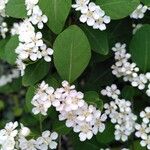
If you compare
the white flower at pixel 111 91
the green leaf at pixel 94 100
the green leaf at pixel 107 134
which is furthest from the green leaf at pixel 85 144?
the green leaf at pixel 94 100

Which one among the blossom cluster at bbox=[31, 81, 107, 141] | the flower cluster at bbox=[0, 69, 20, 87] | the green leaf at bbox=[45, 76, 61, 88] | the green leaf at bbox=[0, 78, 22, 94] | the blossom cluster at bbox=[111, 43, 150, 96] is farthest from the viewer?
the flower cluster at bbox=[0, 69, 20, 87]

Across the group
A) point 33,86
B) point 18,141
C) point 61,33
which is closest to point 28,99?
point 33,86

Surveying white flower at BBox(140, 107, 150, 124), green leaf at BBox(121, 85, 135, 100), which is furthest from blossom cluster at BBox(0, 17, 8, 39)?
white flower at BBox(140, 107, 150, 124)

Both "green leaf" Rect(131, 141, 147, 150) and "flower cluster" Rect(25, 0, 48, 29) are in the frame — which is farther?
"green leaf" Rect(131, 141, 147, 150)

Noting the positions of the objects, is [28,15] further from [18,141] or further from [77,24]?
[18,141]

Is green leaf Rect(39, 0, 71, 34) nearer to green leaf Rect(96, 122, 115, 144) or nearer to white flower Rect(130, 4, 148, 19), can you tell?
white flower Rect(130, 4, 148, 19)

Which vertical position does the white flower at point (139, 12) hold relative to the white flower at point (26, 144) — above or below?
above

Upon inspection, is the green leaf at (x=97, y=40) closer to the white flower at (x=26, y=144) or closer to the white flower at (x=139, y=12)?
the white flower at (x=139, y=12)
